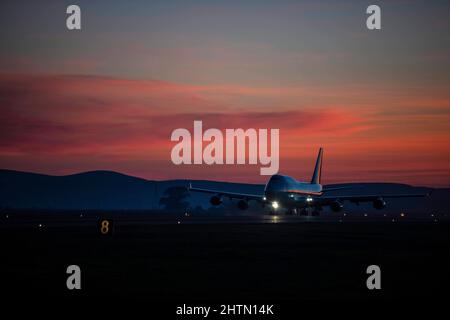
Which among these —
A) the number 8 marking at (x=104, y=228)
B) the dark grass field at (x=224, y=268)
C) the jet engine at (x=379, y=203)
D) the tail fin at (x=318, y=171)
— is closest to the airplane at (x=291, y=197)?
the jet engine at (x=379, y=203)

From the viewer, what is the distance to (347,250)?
41.7 metres

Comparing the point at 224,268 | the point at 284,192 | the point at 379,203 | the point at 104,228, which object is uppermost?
the point at 284,192

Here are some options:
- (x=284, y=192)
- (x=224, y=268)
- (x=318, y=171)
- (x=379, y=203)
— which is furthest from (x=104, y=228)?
(x=318, y=171)

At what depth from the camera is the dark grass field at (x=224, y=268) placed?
80.5ft

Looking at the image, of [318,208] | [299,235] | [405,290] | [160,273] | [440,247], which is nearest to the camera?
[405,290]

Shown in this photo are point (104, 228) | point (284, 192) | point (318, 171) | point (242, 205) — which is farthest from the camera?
point (318, 171)

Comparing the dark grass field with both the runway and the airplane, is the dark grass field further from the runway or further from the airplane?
the airplane

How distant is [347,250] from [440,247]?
6.64 meters

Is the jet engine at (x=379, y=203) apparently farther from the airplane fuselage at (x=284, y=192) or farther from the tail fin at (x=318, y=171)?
the tail fin at (x=318, y=171)

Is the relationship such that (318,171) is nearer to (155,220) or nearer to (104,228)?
A: (155,220)

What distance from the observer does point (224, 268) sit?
3195cm
